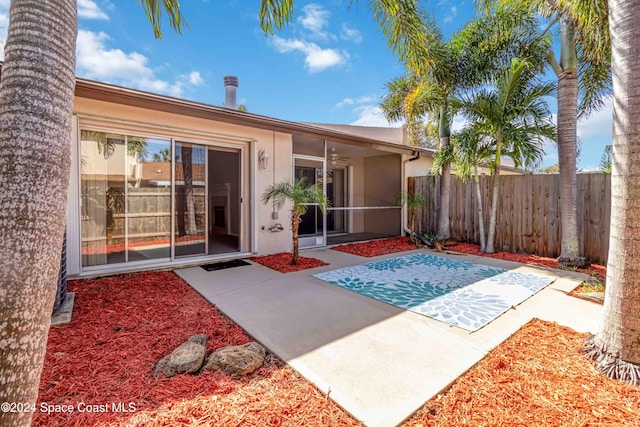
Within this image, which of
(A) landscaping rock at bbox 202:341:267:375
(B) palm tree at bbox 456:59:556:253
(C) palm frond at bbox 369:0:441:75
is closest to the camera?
(A) landscaping rock at bbox 202:341:267:375

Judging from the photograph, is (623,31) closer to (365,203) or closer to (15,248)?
(15,248)

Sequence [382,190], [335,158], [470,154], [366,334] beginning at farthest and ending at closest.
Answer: [382,190]
[335,158]
[470,154]
[366,334]

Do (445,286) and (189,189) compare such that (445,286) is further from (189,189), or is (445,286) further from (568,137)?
(189,189)

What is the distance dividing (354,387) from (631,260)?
2.34m

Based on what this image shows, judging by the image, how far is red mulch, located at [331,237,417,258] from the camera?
7.52 m

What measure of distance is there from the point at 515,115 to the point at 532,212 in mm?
2395

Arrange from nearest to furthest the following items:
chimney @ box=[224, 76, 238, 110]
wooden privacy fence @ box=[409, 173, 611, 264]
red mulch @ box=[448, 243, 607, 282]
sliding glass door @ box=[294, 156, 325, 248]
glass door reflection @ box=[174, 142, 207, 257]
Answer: red mulch @ box=[448, 243, 607, 282] → glass door reflection @ box=[174, 142, 207, 257] → wooden privacy fence @ box=[409, 173, 611, 264] → sliding glass door @ box=[294, 156, 325, 248] → chimney @ box=[224, 76, 238, 110]

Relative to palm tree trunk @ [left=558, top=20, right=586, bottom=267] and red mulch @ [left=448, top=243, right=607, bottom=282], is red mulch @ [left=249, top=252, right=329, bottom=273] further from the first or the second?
palm tree trunk @ [left=558, top=20, right=586, bottom=267]

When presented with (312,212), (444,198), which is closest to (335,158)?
(312,212)

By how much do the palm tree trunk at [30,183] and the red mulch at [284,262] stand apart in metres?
4.50

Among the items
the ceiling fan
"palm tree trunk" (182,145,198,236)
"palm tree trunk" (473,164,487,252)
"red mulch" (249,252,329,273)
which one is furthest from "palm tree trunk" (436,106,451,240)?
"palm tree trunk" (182,145,198,236)

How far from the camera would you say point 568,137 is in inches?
229

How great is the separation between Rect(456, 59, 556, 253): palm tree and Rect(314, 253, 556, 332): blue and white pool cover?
9.48ft

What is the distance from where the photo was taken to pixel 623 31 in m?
2.45
